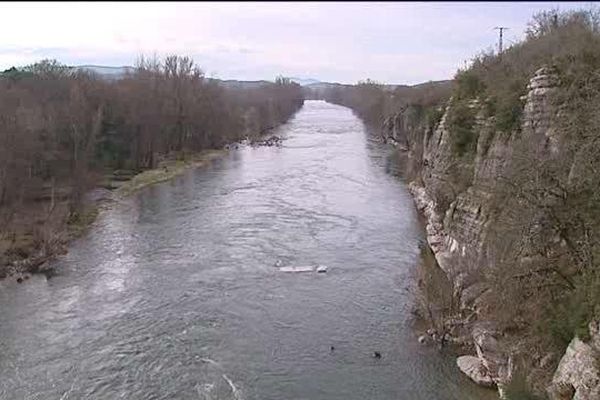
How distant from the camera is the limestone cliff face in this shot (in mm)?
16453

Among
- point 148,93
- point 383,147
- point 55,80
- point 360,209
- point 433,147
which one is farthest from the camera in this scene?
point 383,147

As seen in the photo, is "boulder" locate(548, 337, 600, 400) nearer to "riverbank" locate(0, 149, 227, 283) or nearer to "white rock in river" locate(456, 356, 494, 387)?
"white rock in river" locate(456, 356, 494, 387)

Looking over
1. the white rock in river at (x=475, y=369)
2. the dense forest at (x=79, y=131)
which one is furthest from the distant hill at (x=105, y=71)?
the white rock in river at (x=475, y=369)

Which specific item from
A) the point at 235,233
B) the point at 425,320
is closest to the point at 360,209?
the point at 235,233

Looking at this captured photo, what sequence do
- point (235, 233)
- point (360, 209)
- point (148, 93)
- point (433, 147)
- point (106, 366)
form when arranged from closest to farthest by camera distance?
point (106, 366) < point (235, 233) < point (360, 209) < point (433, 147) < point (148, 93)

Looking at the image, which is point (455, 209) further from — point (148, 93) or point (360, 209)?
point (148, 93)

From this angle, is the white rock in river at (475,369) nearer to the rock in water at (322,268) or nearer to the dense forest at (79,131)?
the rock in water at (322,268)

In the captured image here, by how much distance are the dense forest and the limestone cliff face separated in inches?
616

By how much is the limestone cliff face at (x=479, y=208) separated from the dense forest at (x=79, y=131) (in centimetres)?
1565

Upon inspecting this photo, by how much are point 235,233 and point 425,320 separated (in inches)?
467

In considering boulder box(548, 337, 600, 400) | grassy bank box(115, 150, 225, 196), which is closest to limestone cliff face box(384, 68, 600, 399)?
boulder box(548, 337, 600, 400)

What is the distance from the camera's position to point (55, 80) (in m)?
47.4

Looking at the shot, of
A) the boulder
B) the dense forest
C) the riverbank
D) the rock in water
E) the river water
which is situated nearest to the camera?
the boulder

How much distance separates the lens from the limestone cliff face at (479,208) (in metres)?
16.5
